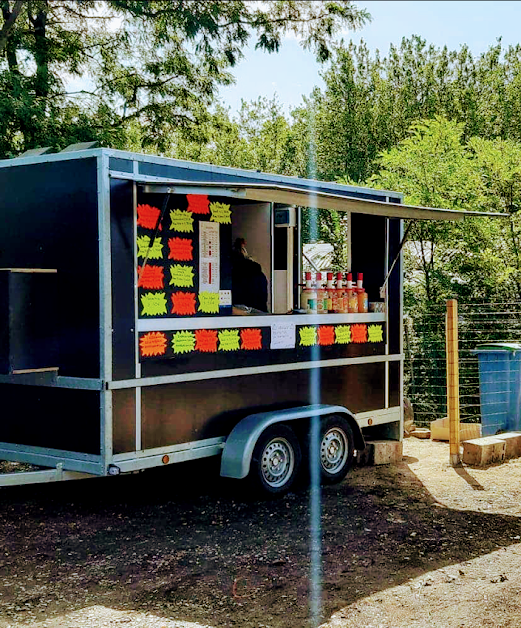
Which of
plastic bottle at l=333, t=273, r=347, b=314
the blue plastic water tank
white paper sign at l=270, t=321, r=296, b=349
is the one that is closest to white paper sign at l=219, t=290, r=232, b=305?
white paper sign at l=270, t=321, r=296, b=349

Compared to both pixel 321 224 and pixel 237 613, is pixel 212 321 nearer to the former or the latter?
pixel 237 613

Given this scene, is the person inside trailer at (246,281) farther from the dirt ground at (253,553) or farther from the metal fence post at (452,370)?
the metal fence post at (452,370)

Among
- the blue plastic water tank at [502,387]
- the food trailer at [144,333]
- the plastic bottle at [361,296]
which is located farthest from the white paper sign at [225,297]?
the blue plastic water tank at [502,387]

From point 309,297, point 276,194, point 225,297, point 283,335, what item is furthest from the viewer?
point 309,297

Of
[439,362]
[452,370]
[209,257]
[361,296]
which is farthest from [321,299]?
[439,362]

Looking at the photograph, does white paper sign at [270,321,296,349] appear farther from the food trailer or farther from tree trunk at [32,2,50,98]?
tree trunk at [32,2,50,98]

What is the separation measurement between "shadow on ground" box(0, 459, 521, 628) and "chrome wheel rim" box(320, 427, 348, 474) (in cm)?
22

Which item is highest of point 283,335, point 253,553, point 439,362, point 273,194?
point 273,194

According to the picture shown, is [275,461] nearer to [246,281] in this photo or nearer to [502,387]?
[246,281]

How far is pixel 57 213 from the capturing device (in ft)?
22.0

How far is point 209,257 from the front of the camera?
748 cm

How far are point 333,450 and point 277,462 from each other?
82 cm

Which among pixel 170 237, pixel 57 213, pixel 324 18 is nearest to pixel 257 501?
pixel 170 237

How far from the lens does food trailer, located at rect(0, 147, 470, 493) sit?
6492 mm
